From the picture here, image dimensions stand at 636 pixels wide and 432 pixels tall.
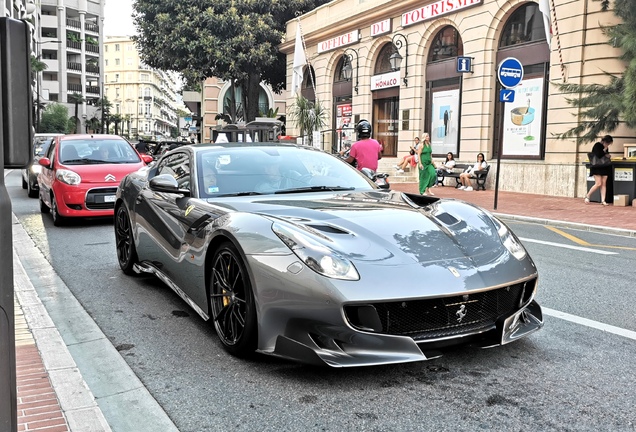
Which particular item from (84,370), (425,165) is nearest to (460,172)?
(425,165)

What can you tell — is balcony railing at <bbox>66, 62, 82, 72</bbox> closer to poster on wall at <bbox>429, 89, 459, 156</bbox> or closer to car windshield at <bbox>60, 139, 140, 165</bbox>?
poster on wall at <bbox>429, 89, 459, 156</bbox>

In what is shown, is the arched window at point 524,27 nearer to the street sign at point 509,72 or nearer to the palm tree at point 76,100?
the street sign at point 509,72

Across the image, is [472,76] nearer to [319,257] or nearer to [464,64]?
[464,64]

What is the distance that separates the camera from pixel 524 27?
66.0 feet

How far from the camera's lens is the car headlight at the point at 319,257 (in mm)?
3500

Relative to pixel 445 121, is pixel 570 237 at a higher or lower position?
lower

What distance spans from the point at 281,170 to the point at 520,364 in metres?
2.40

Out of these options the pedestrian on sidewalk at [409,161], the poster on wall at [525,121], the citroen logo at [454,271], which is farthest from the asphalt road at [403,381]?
the pedestrian on sidewalk at [409,161]

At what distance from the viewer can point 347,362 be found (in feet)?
11.2

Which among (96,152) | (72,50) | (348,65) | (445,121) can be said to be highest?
(72,50)

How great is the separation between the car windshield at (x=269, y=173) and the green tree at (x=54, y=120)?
63.2 metres

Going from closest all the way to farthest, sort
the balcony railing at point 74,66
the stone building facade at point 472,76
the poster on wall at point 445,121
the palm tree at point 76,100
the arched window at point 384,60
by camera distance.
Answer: the stone building facade at point 472,76 < the poster on wall at point 445,121 < the arched window at point 384,60 < the palm tree at point 76,100 < the balcony railing at point 74,66

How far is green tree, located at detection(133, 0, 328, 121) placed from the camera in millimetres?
34219

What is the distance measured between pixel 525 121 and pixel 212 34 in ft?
66.8
